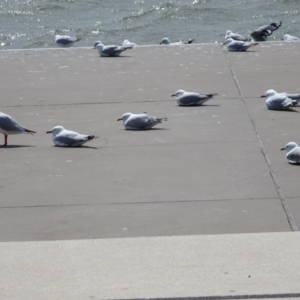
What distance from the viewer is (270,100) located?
33.0ft

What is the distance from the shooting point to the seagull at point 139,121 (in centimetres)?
920

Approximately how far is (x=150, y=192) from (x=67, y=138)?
1871 millimetres

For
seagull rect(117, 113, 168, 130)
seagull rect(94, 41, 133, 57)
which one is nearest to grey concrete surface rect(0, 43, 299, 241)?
seagull rect(117, 113, 168, 130)

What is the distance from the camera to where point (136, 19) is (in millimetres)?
31031

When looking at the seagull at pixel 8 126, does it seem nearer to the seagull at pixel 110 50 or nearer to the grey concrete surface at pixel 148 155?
the grey concrete surface at pixel 148 155

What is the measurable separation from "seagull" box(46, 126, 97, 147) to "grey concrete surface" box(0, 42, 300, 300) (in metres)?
0.10

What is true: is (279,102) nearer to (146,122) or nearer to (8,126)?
(146,122)

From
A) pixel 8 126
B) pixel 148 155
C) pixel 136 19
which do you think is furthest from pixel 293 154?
pixel 136 19

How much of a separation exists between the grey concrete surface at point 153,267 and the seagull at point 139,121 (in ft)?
12.4

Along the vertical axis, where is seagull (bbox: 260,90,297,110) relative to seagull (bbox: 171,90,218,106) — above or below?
above

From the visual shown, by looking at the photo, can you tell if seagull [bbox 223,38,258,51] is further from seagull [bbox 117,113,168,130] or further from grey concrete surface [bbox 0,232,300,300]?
grey concrete surface [bbox 0,232,300,300]

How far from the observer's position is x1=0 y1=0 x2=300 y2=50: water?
91.7 ft

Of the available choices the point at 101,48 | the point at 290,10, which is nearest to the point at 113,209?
the point at 101,48

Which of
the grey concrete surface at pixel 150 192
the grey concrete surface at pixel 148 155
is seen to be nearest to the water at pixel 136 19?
the grey concrete surface at pixel 148 155
